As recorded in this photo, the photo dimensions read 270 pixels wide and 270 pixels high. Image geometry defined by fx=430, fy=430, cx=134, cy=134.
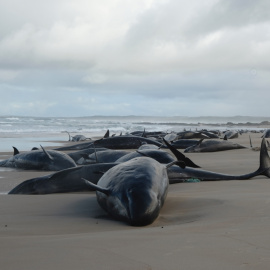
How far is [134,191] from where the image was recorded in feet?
11.0

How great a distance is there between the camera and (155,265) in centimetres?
192

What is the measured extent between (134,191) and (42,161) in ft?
16.8

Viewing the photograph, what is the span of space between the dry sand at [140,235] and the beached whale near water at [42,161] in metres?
3.22

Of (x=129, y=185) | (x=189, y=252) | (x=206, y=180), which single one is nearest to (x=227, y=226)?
(x=189, y=252)

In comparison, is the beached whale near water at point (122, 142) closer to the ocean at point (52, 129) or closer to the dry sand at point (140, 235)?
the ocean at point (52, 129)

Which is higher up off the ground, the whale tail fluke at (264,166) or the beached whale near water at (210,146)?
the whale tail fluke at (264,166)

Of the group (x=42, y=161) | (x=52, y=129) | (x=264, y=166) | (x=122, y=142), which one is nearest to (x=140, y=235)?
(x=264, y=166)

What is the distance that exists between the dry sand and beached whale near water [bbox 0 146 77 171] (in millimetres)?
3219

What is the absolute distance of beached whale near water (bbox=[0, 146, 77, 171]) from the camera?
7.87 meters

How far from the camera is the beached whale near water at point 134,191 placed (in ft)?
10.5

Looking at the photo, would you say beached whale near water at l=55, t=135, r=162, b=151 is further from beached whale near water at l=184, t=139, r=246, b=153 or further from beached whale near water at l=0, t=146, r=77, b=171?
beached whale near water at l=0, t=146, r=77, b=171

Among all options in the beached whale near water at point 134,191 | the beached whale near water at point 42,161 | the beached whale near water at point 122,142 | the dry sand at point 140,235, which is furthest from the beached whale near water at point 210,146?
the beached whale near water at point 134,191

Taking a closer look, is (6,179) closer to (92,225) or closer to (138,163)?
(138,163)

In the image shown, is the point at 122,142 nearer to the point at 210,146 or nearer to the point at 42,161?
the point at 210,146
